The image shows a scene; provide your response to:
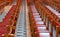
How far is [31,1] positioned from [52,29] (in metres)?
16.1

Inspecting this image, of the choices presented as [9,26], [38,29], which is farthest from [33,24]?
[9,26]

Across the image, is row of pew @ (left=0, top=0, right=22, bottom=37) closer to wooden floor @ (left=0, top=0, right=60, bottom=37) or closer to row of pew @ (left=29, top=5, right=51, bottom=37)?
wooden floor @ (left=0, top=0, right=60, bottom=37)

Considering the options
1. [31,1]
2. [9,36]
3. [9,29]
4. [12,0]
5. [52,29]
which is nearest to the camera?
[9,36]

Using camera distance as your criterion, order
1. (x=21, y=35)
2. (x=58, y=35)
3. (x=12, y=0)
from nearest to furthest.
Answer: (x=58, y=35), (x=21, y=35), (x=12, y=0)

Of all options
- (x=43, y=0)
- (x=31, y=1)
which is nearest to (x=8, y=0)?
(x=31, y=1)

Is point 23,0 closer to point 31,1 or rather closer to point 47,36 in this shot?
point 31,1

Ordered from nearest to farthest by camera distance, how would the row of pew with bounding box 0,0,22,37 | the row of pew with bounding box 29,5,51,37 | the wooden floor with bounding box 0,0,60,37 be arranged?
the row of pew with bounding box 0,0,22,37 → the row of pew with bounding box 29,5,51,37 → the wooden floor with bounding box 0,0,60,37

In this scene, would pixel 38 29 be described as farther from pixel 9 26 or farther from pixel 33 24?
pixel 9 26

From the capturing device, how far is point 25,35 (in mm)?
6391

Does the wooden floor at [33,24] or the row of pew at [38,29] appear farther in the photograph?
the wooden floor at [33,24]

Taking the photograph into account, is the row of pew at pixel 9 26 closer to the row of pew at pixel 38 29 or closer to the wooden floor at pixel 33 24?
the wooden floor at pixel 33 24

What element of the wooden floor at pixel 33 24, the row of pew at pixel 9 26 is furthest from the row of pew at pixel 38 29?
the row of pew at pixel 9 26

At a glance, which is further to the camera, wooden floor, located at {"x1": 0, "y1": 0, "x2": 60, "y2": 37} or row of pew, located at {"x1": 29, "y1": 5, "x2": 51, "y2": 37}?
wooden floor, located at {"x1": 0, "y1": 0, "x2": 60, "y2": 37}

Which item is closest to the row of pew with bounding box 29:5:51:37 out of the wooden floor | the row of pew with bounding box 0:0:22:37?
the wooden floor
